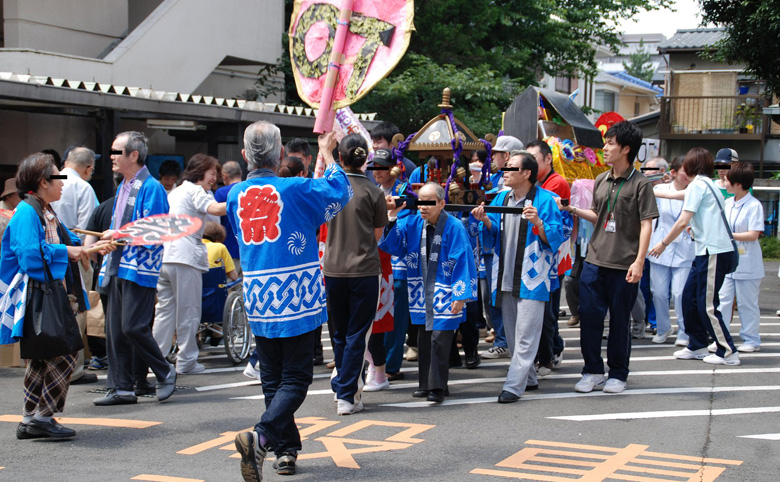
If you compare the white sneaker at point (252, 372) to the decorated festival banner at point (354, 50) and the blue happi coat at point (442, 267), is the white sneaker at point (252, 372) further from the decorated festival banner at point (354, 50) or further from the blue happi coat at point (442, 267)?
the decorated festival banner at point (354, 50)

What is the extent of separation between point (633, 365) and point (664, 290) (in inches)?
63.1

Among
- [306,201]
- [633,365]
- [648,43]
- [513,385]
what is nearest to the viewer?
[306,201]

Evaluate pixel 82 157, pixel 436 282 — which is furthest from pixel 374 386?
pixel 82 157

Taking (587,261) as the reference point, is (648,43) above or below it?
above

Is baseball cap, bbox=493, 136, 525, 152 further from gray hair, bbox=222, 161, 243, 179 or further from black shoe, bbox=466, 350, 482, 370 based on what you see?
gray hair, bbox=222, 161, 243, 179

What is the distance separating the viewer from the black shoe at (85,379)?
768 cm

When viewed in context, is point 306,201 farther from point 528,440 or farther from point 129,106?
point 129,106

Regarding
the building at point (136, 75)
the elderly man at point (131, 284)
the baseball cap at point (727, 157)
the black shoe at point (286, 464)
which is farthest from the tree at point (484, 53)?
the black shoe at point (286, 464)

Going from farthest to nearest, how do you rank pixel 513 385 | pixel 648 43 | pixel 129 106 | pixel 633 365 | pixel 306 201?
pixel 648 43 < pixel 129 106 < pixel 633 365 < pixel 513 385 < pixel 306 201

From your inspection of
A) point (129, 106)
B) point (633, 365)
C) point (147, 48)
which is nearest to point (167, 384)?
point (633, 365)

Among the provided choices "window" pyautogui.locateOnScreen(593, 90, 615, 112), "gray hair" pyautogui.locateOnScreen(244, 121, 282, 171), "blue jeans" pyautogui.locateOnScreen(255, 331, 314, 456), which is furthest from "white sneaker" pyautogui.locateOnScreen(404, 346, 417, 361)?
"window" pyautogui.locateOnScreen(593, 90, 615, 112)

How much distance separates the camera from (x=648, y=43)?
74125 mm

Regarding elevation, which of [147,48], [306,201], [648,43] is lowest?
[306,201]

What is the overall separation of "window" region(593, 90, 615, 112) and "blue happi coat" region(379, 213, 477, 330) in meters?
40.7
